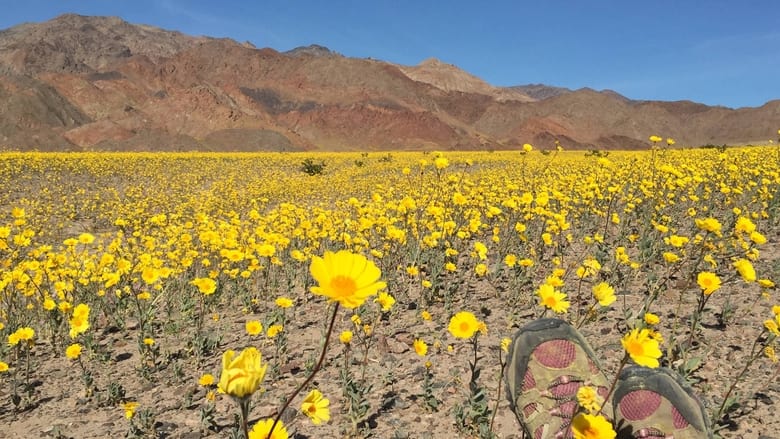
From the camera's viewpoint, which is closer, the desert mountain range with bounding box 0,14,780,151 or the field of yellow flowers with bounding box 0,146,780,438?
the field of yellow flowers with bounding box 0,146,780,438

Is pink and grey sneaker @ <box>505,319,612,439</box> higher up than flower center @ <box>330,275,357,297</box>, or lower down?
lower down

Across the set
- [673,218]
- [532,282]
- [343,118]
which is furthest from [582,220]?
[343,118]

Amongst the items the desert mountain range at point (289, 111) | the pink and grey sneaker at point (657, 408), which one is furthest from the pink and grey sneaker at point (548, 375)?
the desert mountain range at point (289, 111)

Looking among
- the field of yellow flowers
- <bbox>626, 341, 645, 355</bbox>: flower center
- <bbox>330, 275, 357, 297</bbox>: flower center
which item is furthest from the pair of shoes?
<bbox>330, 275, 357, 297</bbox>: flower center

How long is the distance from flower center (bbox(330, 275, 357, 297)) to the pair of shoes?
1338mm

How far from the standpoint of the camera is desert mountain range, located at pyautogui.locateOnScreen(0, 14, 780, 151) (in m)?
48.7

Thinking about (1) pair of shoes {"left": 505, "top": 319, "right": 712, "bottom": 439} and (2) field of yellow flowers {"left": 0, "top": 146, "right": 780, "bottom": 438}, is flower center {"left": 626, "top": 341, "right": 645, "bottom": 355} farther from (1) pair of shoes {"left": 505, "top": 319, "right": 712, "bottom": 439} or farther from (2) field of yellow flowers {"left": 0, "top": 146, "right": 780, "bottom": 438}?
(1) pair of shoes {"left": 505, "top": 319, "right": 712, "bottom": 439}

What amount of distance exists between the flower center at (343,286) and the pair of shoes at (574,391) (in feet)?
4.39

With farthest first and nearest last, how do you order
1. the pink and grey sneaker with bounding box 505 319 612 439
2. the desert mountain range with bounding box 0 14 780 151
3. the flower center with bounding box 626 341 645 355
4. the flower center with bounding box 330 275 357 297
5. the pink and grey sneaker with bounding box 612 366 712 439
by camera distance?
the desert mountain range with bounding box 0 14 780 151 < the pink and grey sneaker with bounding box 505 319 612 439 < the pink and grey sneaker with bounding box 612 366 712 439 < the flower center with bounding box 626 341 645 355 < the flower center with bounding box 330 275 357 297

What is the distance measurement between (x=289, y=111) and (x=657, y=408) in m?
77.6

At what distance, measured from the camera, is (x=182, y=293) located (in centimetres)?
499

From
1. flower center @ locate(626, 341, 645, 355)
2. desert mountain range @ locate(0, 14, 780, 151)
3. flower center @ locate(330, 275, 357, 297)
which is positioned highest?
desert mountain range @ locate(0, 14, 780, 151)

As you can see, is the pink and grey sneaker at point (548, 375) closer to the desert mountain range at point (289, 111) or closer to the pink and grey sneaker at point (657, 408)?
the pink and grey sneaker at point (657, 408)

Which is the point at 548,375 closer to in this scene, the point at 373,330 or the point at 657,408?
the point at 657,408
